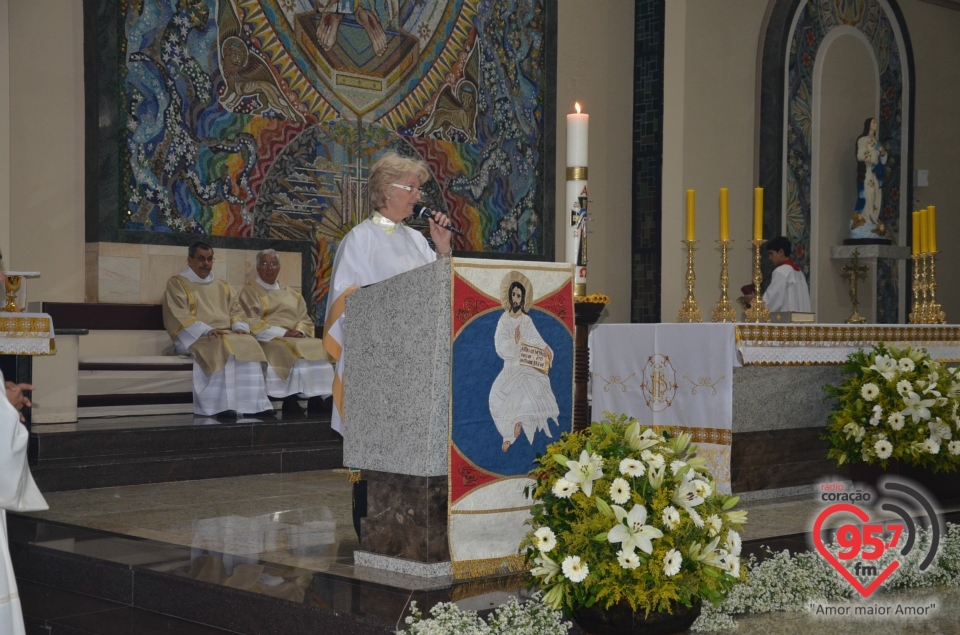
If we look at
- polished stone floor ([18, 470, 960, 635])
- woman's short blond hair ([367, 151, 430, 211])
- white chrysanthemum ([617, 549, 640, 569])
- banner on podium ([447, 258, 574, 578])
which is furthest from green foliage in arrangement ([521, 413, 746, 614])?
woman's short blond hair ([367, 151, 430, 211])

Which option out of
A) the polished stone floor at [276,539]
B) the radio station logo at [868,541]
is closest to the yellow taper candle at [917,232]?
the polished stone floor at [276,539]

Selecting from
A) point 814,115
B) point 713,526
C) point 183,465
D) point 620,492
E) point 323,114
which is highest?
point 814,115

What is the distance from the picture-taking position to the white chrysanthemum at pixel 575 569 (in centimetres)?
321

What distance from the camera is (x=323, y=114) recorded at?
10.2 meters

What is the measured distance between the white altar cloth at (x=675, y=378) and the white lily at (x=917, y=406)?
888 millimetres

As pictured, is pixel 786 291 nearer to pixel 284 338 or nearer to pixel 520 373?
pixel 284 338

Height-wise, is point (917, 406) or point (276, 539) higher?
point (917, 406)

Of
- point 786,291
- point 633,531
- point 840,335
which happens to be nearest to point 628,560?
point 633,531

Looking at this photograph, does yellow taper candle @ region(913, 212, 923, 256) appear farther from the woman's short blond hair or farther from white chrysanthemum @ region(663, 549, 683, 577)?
white chrysanthemum @ region(663, 549, 683, 577)

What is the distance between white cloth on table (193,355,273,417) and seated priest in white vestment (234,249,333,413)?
0.25 metres

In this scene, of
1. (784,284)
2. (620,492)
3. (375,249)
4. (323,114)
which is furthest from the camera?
(323,114)

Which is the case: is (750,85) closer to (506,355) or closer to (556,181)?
(556,181)

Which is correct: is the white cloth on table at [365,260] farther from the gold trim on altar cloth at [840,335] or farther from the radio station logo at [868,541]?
the gold trim on altar cloth at [840,335]

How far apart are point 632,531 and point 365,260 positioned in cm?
181
